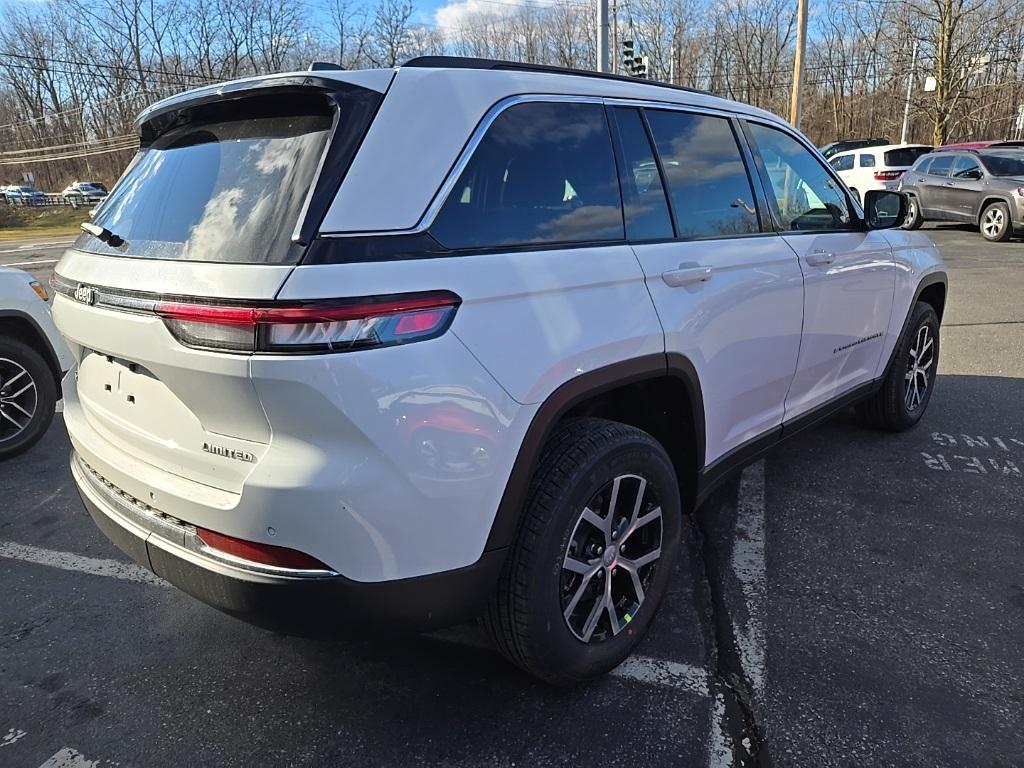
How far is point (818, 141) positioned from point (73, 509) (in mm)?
50745

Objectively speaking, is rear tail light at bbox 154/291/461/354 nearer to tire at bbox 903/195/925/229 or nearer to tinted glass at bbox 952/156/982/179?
tinted glass at bbox 952/156/982/179

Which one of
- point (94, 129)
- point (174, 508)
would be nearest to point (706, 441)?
point (174, 508)

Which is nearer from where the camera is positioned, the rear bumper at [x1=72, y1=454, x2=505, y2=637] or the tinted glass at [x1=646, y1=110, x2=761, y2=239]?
the rear bumper at [x1=72, y1=454, x2=505, y2=637]

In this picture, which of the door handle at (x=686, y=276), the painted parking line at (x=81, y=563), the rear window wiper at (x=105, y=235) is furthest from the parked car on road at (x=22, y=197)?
the door handle at (x=686, y=276)

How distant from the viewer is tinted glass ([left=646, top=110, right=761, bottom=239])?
2697mm

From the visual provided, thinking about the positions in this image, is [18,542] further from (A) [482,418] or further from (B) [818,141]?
(B) [818,141]

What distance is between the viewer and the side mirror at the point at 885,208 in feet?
12.6

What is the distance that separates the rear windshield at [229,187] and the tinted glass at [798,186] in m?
2.16

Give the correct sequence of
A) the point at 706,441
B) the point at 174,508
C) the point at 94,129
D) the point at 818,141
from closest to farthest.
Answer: the point at 174,508 → the point at 706,441 → the point at 818,141 → the point at 94,129

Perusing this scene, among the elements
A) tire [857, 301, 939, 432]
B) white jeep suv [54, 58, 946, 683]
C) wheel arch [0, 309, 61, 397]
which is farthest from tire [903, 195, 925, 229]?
wheel arch [0, 309, 61, 397]

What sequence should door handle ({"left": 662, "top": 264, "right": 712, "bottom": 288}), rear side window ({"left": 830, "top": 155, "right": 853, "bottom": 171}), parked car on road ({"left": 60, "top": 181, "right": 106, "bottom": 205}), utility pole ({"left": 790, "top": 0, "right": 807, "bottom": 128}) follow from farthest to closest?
parked car on road ({"left": 60, "top": 181, "right": 106, "bottom": 205})
utility pole ({"left": 790, "top": 0, "right": 807, "bottom": 128})
rear side window ({"left": 830, "top": 155, "right": 853, "bottom": 171})
door handle ({"left": 662, "top": 264, "right": 712, "bottom": 288})

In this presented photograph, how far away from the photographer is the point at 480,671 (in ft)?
8.09

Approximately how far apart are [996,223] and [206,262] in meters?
16.4

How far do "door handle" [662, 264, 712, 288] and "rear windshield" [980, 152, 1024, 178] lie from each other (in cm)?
1495
